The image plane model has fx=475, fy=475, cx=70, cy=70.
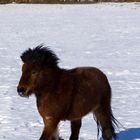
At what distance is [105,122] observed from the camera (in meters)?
5.43

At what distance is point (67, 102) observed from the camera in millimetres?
4871

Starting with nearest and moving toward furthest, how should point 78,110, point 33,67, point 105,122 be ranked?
1. point 33,67
2. point 78,110
3. point 105,122

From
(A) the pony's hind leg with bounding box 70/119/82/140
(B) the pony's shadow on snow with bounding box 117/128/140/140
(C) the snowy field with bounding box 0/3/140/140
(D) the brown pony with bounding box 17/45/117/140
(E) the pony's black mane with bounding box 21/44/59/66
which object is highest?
(E) the pony's black mane with bounding box 21/44/59/66

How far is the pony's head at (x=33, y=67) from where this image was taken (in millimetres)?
4551

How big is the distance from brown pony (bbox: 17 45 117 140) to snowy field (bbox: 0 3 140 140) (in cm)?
83

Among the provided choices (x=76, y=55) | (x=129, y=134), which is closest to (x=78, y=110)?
(x=129, y=134)

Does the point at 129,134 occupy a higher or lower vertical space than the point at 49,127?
lower

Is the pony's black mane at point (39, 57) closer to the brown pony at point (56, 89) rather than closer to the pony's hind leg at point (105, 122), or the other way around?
the brown pony at point (56, 89)

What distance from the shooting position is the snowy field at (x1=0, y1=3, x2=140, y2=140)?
654 centimetres

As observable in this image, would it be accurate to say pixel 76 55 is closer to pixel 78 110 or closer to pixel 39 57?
pixel 78 110

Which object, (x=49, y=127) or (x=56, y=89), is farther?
(x=56, y=89)

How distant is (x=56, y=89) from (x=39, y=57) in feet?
1.23

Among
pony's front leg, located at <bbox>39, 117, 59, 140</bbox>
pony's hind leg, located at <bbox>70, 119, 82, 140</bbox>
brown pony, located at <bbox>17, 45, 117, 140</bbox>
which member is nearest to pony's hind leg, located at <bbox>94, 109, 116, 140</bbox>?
brown pony, located at <bbox>17, 45, 117, 140</bbox>

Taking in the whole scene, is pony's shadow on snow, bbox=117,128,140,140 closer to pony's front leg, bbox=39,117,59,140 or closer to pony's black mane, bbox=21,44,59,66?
pony's front leg, bbox=39,117,59,140
